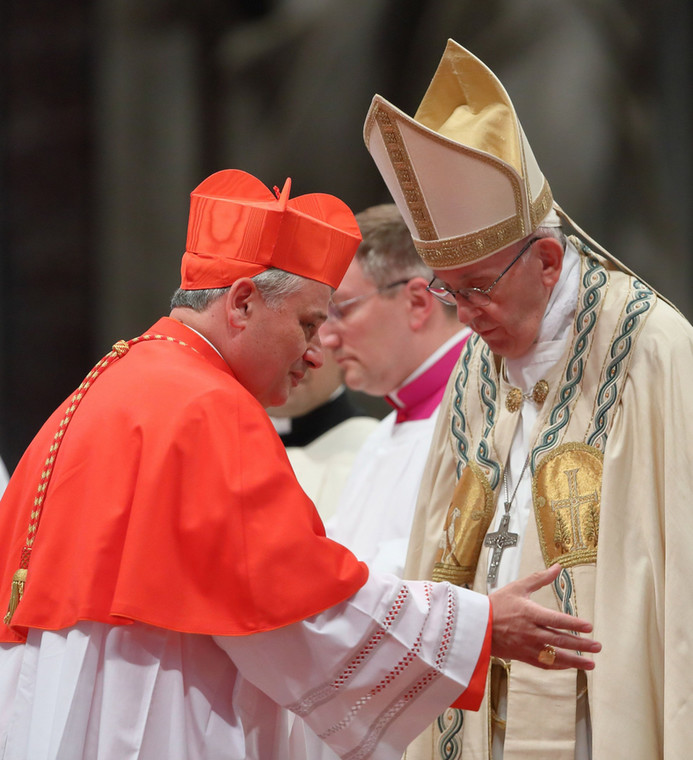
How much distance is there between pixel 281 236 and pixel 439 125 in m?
0.65

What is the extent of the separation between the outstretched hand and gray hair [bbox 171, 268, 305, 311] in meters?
0.86

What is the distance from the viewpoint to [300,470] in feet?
16.7

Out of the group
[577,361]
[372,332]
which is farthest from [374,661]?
[372,332]

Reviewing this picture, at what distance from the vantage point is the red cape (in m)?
2.43

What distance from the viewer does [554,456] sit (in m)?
3.01

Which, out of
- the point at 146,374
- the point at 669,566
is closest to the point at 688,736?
the point at 669,566

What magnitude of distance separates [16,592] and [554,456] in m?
1.35

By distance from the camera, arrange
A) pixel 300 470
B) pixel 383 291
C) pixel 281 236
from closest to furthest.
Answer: pixel 281 236
pixel 383 291
pixel 300 470

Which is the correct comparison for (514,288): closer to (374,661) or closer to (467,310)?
(467,310)

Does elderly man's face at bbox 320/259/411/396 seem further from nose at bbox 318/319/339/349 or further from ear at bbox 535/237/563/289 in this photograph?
ear at bbox 535/237/563/289

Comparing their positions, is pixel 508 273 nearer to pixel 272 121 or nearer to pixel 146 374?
pixel 146 374

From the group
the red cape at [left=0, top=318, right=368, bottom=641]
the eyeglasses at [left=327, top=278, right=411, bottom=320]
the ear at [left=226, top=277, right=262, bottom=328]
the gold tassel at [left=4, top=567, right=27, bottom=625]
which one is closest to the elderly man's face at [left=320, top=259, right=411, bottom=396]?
the eyeglasses at [left=327, top=278, right=411, bottom=320]

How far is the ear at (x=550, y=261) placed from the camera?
308 centimetres

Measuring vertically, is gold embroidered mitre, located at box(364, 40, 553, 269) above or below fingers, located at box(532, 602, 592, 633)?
above
